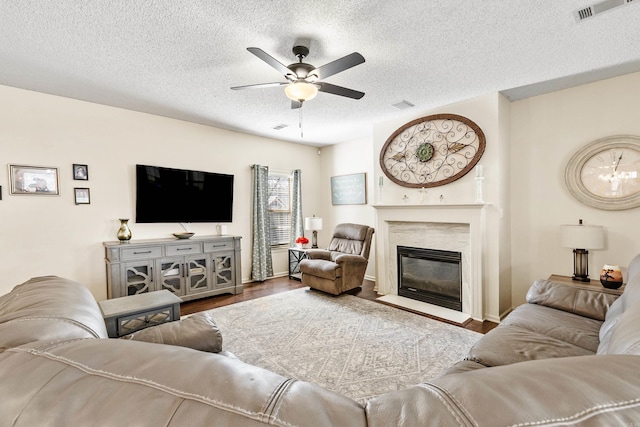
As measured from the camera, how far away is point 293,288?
4676 millimetres

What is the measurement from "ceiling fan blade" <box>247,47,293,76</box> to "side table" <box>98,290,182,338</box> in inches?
82.2

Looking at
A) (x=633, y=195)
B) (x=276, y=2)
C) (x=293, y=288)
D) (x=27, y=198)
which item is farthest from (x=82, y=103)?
(x=633, y=195)

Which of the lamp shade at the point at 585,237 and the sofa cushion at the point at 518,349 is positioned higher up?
the lamp shade at the point at 585,237

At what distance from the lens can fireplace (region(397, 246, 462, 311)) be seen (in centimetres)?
362

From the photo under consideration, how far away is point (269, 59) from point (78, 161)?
3.08 metres

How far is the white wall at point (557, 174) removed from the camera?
289cm

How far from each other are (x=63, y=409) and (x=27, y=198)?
412cm

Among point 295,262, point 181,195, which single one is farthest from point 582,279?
point 181,195

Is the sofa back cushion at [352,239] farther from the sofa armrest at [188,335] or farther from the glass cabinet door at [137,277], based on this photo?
the sofa armrest at [188,335]

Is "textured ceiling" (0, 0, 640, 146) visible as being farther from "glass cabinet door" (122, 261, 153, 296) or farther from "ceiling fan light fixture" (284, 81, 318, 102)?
"glass cabinet door" (122, 261, 153, 296)

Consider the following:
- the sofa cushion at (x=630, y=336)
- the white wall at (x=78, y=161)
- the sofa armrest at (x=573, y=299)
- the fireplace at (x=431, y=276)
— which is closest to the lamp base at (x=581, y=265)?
the sofa armrest at (x=573, y=299)

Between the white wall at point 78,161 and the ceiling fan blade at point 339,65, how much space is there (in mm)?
2938

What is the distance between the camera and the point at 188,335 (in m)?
1.38

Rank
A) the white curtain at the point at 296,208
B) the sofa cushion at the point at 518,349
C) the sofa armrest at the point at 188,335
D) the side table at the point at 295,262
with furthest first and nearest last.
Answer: the white curtain at the point at 296,208 → the side table at the point at 295,262 → the sofa cushion at the point at 518,349 → the sofa armrest at the point at 188,335
